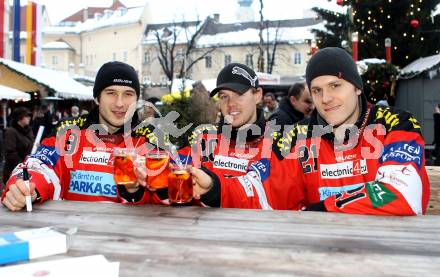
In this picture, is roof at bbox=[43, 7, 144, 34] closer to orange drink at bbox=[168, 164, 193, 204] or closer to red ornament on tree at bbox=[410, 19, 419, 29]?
red ornament on tree at bbox=[410, 19, 419, 29]

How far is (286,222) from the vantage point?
6.24 feet

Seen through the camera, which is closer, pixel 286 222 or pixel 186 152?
pixel 286 222

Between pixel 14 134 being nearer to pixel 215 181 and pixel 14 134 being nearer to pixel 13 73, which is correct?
pixel 215 181

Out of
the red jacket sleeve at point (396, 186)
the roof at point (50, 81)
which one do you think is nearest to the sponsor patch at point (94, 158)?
the red jacket sleeve at point (396, 186)

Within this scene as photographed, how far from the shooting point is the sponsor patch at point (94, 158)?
343 cm

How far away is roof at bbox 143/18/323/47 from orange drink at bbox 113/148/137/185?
4954cm

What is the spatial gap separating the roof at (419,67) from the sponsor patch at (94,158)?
11331mm

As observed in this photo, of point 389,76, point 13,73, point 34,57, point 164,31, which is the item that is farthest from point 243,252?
point 164,31

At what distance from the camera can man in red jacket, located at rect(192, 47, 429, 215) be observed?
2596 millimetres

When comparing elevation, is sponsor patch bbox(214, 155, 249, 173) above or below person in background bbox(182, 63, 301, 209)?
below

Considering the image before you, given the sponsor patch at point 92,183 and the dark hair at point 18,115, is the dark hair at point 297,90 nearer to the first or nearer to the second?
the sponsor patch at point 92,183

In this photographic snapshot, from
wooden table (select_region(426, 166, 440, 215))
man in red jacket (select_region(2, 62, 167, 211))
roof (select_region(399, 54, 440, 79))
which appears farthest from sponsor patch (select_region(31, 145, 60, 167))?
roof (select_region(399, 54, 440, 79))

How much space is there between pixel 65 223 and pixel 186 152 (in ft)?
5.05

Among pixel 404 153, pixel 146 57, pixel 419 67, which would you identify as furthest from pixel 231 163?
pixel 146 57
